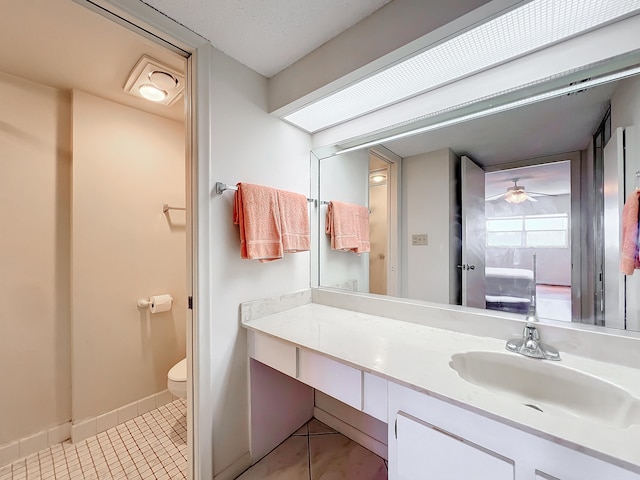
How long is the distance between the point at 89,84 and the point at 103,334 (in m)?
1.56

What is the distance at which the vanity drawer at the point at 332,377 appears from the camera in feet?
3.33

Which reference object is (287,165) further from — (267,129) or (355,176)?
(355,176)

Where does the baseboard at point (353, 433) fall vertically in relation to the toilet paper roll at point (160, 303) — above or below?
below

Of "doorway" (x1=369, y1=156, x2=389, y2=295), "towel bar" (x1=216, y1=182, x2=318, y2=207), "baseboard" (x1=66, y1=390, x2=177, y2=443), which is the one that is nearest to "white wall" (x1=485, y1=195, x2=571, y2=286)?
"doorway" (x1=369, y1=156, x2=389, y2=295)

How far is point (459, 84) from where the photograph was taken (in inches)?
50.1

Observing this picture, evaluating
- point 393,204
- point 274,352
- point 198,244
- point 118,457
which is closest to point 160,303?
point 118,457

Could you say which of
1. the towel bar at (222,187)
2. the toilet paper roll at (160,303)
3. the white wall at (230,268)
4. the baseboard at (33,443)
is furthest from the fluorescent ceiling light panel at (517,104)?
the baseboard at (33,443)

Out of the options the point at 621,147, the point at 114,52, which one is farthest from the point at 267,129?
the point at 621,147

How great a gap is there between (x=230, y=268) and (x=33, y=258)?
48.4 inches

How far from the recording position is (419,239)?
1642 millimetres

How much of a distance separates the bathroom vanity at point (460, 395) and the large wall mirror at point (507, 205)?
212mm

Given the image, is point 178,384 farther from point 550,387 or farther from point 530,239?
point 530,239

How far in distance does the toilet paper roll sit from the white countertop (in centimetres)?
92

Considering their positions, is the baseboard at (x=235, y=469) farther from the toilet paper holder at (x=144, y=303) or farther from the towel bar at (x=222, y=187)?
the towel bar at (x=222, y=187)
